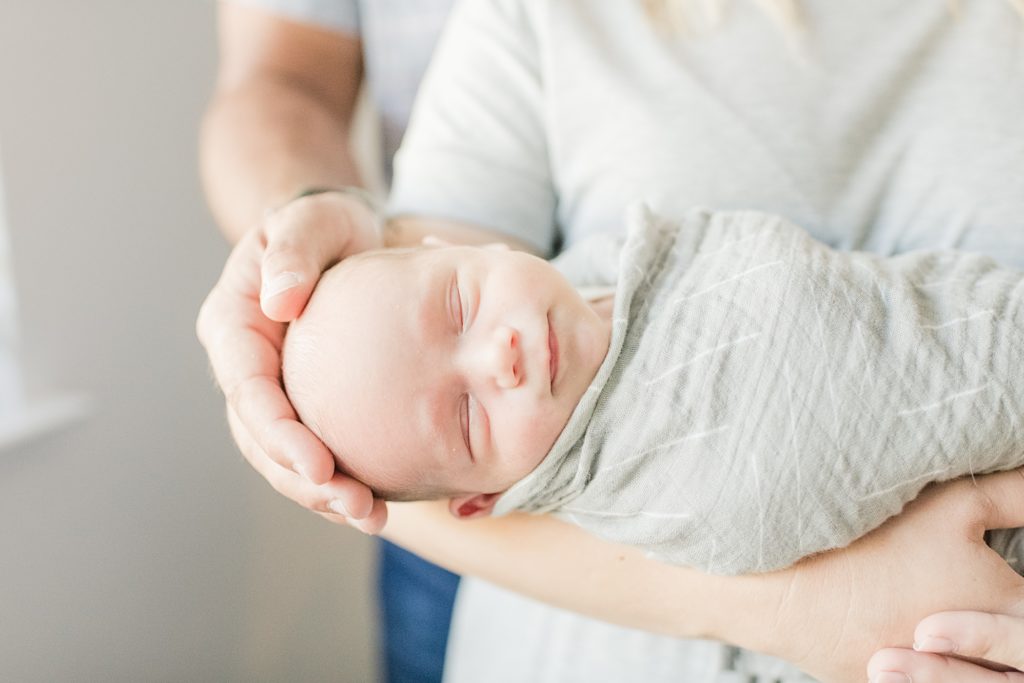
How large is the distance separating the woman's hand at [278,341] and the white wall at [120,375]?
0.67 m

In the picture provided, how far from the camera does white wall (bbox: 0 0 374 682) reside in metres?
1.46

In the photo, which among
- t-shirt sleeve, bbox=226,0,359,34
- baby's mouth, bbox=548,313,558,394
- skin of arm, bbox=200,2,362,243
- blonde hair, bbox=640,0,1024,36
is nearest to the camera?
baby's mouth, bbox=548,313,558,394

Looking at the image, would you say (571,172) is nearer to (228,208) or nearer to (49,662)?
(228,208)

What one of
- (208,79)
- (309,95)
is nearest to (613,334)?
(309,95)

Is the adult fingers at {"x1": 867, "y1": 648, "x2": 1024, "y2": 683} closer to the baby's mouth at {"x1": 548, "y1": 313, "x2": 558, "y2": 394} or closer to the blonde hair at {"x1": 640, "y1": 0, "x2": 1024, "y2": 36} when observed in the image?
the baby's mouth at {"x1": 548, "y1": 313, "x2": 558, "y2": 394}

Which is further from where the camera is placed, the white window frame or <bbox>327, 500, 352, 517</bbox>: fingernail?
the white window frame

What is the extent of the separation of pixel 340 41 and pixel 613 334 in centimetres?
93

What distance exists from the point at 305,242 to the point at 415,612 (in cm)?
85

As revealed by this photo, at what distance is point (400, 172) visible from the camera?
126 cm

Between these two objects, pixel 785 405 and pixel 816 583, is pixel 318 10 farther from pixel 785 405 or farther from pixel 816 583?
pixel 816 583

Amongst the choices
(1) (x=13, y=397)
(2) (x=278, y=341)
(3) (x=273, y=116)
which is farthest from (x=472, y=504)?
(1) (x=13, y=397)

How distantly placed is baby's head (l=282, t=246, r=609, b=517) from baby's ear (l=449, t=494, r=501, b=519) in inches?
1.7

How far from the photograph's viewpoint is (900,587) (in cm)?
86

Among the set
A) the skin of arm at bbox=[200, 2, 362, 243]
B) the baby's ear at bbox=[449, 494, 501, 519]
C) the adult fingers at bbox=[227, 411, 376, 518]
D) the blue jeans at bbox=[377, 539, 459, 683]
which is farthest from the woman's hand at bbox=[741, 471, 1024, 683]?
the skin of arm at bbox=[200, 2, 362, 243]
